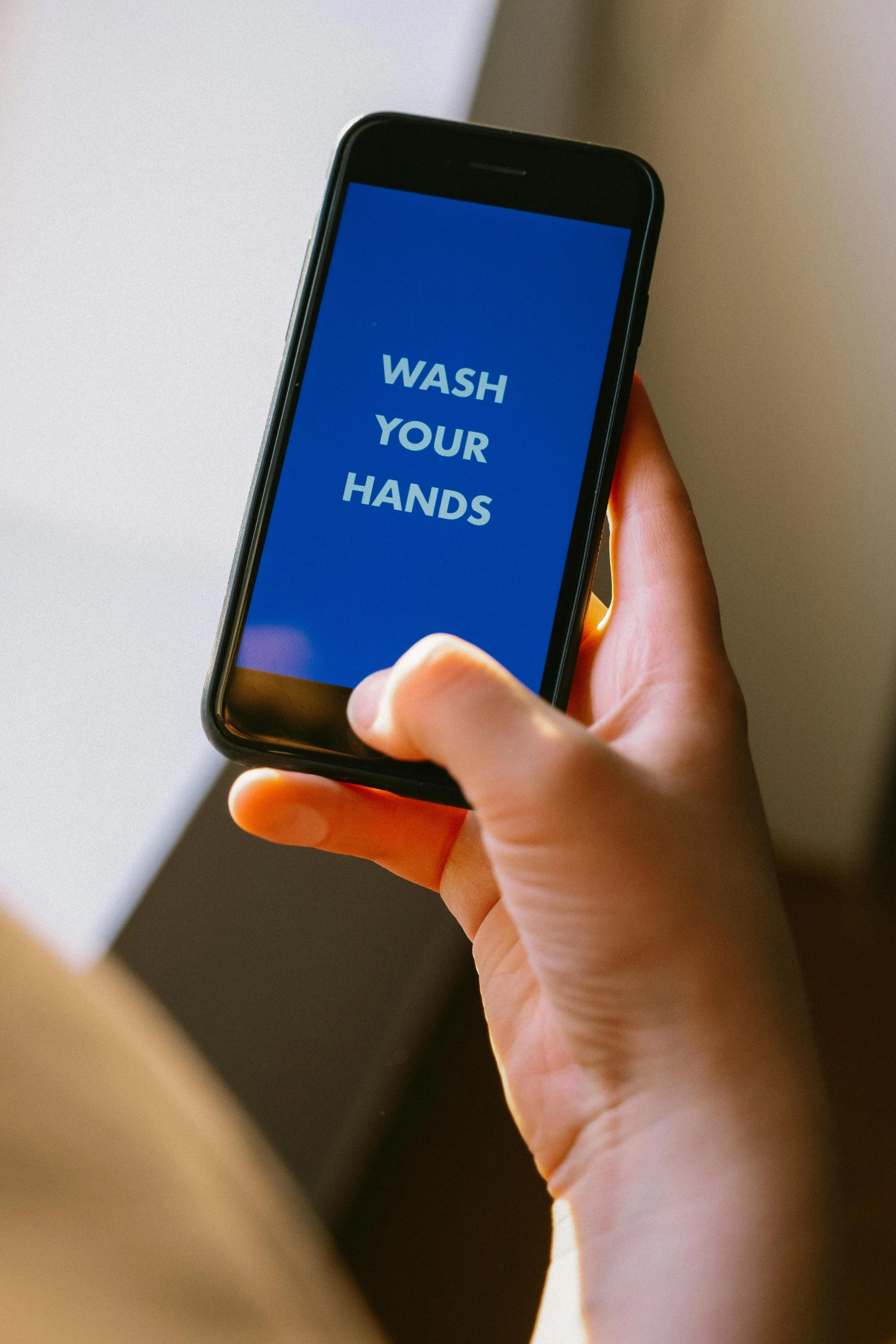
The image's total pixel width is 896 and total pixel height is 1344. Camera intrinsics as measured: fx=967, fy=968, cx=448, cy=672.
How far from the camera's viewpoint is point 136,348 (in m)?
0.66

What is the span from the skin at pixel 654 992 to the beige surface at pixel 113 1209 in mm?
129

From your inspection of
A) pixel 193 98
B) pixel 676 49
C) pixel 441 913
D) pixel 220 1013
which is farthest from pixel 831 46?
pixel 220 1013

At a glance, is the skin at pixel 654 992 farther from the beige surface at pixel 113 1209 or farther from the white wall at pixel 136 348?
the white wall at pixel 136 348

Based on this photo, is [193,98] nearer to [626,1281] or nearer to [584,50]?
[584,50]

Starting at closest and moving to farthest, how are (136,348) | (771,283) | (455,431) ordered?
(455,431) < (136,348) < (771,283)

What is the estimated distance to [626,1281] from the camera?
379 mm

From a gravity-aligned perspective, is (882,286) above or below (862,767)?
above

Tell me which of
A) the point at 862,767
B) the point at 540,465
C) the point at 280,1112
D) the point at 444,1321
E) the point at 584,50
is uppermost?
the point at 584,50

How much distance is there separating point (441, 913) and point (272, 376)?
427 mm

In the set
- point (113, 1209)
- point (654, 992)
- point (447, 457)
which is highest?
point (447, 457)

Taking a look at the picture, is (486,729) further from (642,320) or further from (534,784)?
(642,320)

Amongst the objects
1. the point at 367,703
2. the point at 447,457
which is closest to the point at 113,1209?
the point at 367,703

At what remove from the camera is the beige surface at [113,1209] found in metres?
0.35

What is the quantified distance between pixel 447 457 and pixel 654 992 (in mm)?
268
